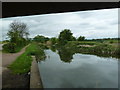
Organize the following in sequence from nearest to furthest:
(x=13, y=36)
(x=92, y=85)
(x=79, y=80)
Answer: (x=92, y=85) → (x=79, y=80) → (x=13, y=36)

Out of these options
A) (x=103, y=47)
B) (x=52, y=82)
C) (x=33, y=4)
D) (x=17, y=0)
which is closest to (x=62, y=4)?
(x=33, y=4)

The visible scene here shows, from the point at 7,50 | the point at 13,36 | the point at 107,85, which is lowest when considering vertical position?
the point at 107,85

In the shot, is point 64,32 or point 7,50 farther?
point 64,32

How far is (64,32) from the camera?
1437 inches

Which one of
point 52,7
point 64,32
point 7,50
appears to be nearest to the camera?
point 52,7

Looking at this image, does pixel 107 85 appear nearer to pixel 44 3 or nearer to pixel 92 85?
pixel 92 85

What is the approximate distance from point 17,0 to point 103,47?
1566cm

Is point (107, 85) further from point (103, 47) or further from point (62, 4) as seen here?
point (103, 47)

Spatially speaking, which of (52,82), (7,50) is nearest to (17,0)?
(52,82)

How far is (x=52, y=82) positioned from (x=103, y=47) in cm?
1307

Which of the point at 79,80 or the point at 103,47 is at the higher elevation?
the point at 103,47

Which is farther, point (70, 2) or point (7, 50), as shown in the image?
point (7, 50)

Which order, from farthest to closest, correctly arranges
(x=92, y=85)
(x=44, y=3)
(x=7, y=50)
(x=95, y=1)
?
(x=7, y=50) → (x=92, y=85) → (x=44, y=3) → (x=95, y=1)

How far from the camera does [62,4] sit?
3.53 metres
